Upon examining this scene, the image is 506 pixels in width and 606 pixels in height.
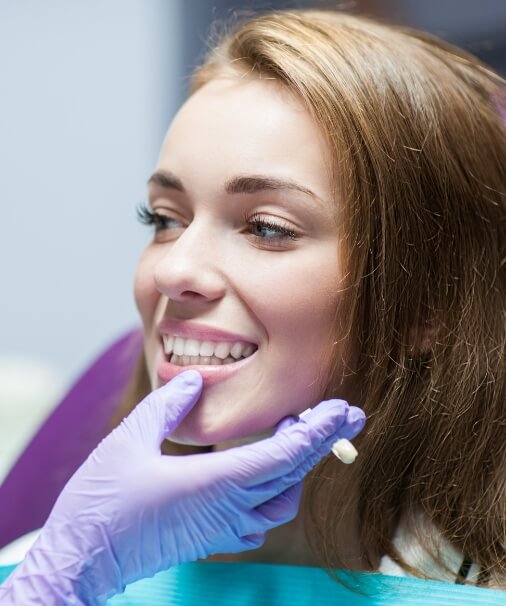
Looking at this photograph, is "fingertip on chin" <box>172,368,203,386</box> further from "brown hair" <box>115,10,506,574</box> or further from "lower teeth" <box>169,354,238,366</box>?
"brown hair" <box>115,10,506,574</box>

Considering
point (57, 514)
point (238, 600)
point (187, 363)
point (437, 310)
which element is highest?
point (437, 310)

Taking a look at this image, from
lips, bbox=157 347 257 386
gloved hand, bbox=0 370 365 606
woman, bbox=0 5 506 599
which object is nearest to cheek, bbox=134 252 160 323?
woman, bbox=0 5 506 599

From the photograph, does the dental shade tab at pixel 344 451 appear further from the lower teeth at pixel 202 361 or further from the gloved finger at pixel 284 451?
the lower teeth at pixel 202 361

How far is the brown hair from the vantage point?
3.17ft

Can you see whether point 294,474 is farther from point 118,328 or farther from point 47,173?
point 47,173

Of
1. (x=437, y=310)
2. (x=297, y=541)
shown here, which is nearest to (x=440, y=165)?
(x=437, y=310)

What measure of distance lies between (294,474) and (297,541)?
30 centimetres

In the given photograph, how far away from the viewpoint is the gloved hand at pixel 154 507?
0.83 m

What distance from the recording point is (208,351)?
0.97 metres

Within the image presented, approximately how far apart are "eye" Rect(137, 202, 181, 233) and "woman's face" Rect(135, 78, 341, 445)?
0.10 metres

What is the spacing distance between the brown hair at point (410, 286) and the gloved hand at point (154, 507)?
0.16 m

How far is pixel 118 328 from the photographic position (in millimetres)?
2711

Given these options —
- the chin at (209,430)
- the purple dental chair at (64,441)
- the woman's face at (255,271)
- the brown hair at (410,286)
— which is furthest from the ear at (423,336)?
the purple dental chair at (64,441)

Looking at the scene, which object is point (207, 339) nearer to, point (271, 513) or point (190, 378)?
point (190, 378)
